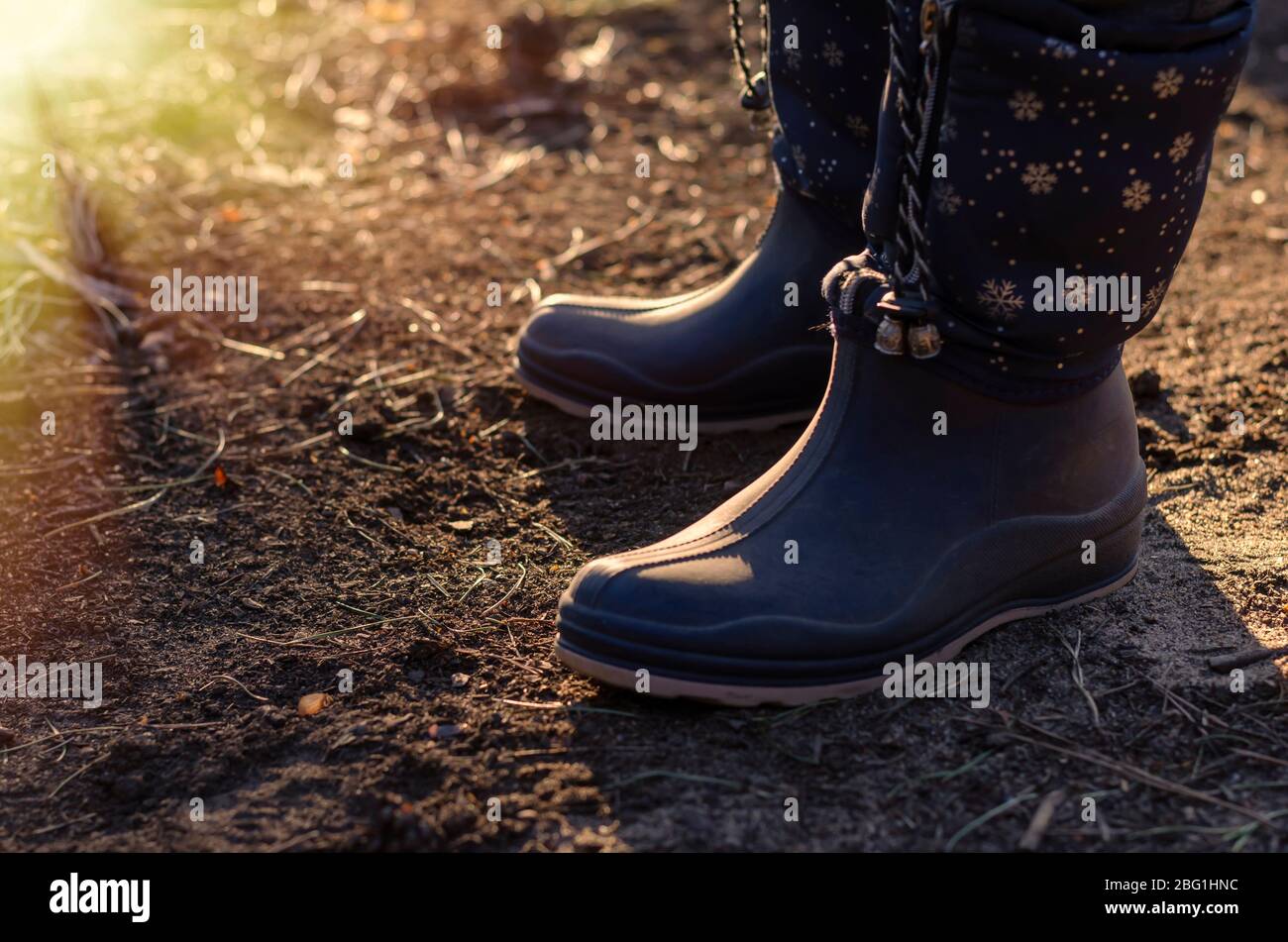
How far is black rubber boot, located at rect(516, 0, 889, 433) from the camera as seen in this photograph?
1.74 meters

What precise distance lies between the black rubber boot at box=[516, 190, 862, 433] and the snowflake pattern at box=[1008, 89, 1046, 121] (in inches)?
24.9

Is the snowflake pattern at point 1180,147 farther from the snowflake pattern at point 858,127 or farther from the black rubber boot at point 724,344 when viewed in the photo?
the black rubber boot at point 724,344

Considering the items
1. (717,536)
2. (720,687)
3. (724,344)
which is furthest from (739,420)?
(720,687)

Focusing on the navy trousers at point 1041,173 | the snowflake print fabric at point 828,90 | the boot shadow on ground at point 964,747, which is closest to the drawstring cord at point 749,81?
the snowflake print fabric at point 828,90

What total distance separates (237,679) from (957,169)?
3.16 ft

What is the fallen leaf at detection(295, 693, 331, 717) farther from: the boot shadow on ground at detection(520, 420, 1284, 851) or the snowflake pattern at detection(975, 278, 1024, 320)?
the snowflake pattern at detection(975, 278, 1024, 320)

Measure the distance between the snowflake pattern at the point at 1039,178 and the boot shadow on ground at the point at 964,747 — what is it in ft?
1.68

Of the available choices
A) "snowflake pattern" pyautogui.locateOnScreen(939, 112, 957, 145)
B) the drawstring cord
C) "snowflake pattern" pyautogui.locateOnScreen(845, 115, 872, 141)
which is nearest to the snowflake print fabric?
"snowflake pattern" pyautogui.locateOnScreen(845, 115, 872, 141)

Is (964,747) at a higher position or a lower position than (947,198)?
lower

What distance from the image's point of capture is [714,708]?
54.8 inches

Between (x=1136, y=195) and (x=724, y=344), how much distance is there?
79cm

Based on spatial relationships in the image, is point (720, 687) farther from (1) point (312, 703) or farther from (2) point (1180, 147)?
(2) point (1180, 147)

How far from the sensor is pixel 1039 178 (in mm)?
1267

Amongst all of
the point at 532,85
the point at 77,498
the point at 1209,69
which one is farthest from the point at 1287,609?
the point at 532,85
